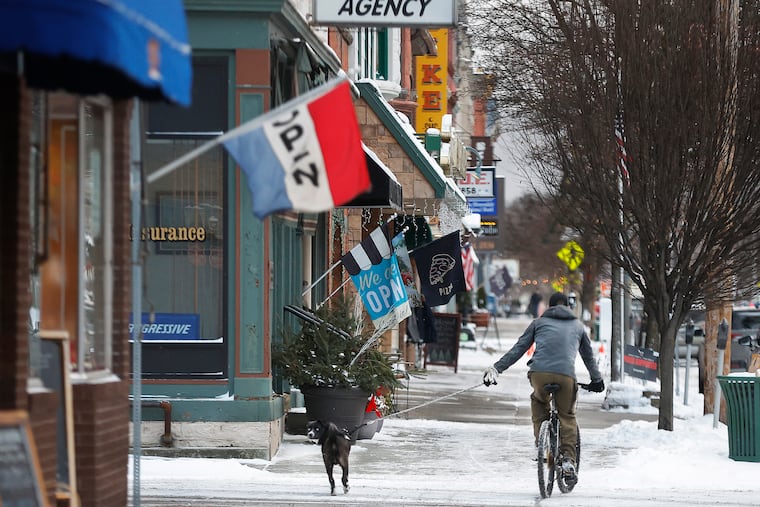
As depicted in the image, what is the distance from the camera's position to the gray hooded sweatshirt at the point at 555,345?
488 inches

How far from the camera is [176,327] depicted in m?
14.4

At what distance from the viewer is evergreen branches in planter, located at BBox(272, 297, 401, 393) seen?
15719mm

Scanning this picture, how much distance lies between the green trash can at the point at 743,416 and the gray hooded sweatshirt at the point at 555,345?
10.4 ft

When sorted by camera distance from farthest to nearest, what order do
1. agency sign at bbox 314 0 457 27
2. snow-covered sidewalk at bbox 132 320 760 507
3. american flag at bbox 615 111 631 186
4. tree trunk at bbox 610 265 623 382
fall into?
tree trunk at bbox 610 265 623 382 → american flag at bbox 615 111 631 186 → agency sign at bbox 314 0 457 27 → snow-covered sidewalk at bbox 132 320 760 507

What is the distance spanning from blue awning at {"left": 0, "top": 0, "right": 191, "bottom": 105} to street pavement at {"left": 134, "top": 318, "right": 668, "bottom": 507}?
5170 mm

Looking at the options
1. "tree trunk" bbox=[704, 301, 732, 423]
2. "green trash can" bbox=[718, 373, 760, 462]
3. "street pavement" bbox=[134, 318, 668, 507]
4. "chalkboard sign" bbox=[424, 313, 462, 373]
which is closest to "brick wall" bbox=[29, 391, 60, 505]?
"street pavement" bbox=[134, 318, 668, 507]

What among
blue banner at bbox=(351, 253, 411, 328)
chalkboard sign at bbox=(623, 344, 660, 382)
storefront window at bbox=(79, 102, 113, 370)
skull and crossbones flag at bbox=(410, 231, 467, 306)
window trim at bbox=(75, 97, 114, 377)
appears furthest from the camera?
skull and crossbones flag at bbox=(410, 231, 467, 306)

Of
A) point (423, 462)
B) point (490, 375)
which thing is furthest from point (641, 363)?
point (490, 375)

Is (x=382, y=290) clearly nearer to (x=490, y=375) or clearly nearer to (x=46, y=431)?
(x=490, y=375)

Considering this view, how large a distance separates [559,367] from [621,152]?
6.73 m

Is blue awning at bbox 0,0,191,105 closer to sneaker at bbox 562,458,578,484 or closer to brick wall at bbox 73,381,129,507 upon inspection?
brick wall at bbox 73,381,129,507

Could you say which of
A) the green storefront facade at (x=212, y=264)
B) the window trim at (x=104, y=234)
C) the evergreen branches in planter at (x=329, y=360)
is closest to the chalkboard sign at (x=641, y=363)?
the evergreen branches in planter at (x=329, y=360)

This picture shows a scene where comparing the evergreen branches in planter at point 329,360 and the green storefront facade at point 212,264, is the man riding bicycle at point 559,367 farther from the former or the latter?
the evergreen branches in planter at point 329,360

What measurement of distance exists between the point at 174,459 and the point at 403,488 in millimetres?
2588
